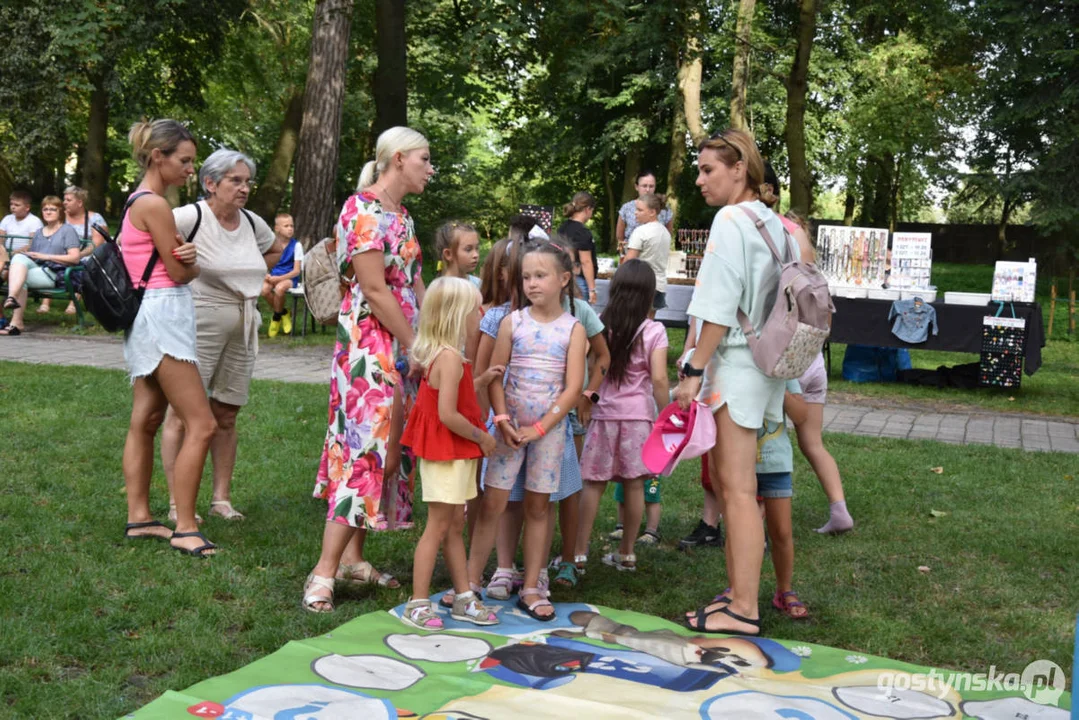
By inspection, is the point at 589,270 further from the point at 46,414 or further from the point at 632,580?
the point at 632,580

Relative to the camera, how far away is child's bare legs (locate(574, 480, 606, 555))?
5625 mm

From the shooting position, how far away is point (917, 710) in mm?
3830

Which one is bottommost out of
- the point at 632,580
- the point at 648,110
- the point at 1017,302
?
the point at 632,580

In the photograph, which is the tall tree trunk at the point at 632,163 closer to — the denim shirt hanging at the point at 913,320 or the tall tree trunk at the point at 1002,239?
the tall tree trunk at the point at 1002,239

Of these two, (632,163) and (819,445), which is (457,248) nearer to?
(819,445)

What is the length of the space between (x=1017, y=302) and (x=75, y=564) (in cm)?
1002

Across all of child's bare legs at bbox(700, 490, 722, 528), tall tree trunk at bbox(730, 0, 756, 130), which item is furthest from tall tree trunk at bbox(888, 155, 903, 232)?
child's bare legs at bbox(700, 490, 722, 528)

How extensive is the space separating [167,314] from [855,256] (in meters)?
A: 9.36

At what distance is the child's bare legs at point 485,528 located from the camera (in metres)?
4.87

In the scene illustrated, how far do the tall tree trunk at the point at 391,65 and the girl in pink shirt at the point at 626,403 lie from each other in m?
11.4

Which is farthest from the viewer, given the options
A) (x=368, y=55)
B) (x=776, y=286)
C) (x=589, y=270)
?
(x=368, y=55)

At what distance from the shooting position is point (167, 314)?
17.6 ft

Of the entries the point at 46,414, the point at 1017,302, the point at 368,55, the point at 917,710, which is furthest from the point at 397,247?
the point at 368,55

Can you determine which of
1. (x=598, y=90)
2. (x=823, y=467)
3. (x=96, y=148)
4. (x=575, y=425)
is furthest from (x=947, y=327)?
(x=598, y=90)
